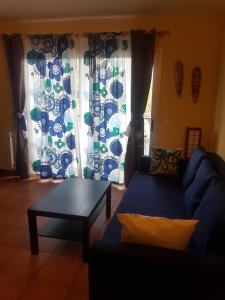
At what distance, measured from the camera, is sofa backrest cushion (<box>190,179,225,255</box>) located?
141cm

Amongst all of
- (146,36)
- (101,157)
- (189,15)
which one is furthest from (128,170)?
(189,15)

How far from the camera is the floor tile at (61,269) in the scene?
6.71ft

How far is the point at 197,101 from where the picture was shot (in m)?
3.58

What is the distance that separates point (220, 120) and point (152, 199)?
1521 mm

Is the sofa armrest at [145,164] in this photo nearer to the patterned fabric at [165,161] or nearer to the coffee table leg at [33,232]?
the patterned fabric at [165,161]

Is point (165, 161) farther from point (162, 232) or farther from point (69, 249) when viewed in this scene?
point (162, 232)

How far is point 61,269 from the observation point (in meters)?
2.13

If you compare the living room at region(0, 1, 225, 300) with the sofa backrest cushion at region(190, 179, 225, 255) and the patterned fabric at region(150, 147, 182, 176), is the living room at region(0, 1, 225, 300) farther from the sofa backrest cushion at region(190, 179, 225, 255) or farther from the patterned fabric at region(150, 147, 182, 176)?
the sofa backrest cushion at region(190, 179, 225, 255)

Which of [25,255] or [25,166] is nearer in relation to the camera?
[25,255]

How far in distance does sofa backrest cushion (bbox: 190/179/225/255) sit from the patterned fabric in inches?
46.7

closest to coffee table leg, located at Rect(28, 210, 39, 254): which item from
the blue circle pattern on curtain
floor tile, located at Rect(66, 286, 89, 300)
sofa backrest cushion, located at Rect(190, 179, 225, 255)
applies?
floor tile, located at Rect(66, 286, 89, 300)

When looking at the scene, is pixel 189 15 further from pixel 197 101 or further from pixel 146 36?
pixel 197 101

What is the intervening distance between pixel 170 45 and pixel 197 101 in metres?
0.87

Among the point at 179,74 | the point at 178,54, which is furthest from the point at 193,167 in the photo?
the point at 178,54
